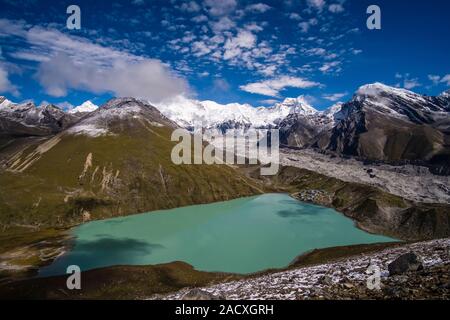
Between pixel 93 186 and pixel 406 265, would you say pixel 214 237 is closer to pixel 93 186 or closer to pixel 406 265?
pixel 406 265

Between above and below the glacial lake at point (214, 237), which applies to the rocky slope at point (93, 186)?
above

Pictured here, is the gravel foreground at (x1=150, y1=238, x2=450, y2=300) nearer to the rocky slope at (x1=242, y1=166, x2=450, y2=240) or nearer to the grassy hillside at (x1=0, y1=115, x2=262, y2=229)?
the rocky slope at (x1=242, y1=166, x2=450, y2=240)

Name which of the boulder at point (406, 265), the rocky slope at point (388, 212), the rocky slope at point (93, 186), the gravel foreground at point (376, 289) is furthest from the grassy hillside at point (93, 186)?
the boulder at point (406, 265)

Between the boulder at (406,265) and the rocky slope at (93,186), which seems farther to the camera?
the rocky slope at (93,186)

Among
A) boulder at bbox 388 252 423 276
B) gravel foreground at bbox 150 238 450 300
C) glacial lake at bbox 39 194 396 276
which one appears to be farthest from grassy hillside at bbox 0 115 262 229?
boulder at bbox 388 252 423 276

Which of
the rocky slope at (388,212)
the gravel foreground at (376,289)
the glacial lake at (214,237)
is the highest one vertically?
the gravel foreground at (376,289)

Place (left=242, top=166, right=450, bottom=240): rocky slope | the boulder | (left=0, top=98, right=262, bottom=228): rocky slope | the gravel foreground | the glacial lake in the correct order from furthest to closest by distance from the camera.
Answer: (left=0, top=98, right=262, bottom=228): rocky slope < (left=242, top=166, right=450, bottom=240): rocky slope < the glacial lake < the boulder < the gravel foreground

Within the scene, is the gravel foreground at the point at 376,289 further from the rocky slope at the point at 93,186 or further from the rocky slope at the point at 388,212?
the rocky slope at the point at 93,186

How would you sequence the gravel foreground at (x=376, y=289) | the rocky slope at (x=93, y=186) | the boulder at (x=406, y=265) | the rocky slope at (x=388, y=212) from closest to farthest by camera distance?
the gravel foreground at (x=376, y=289), the boulder at (x=406, y=265), the rocky slope at (x=388, y=212), the rocky slope at (x=93, y=186)
